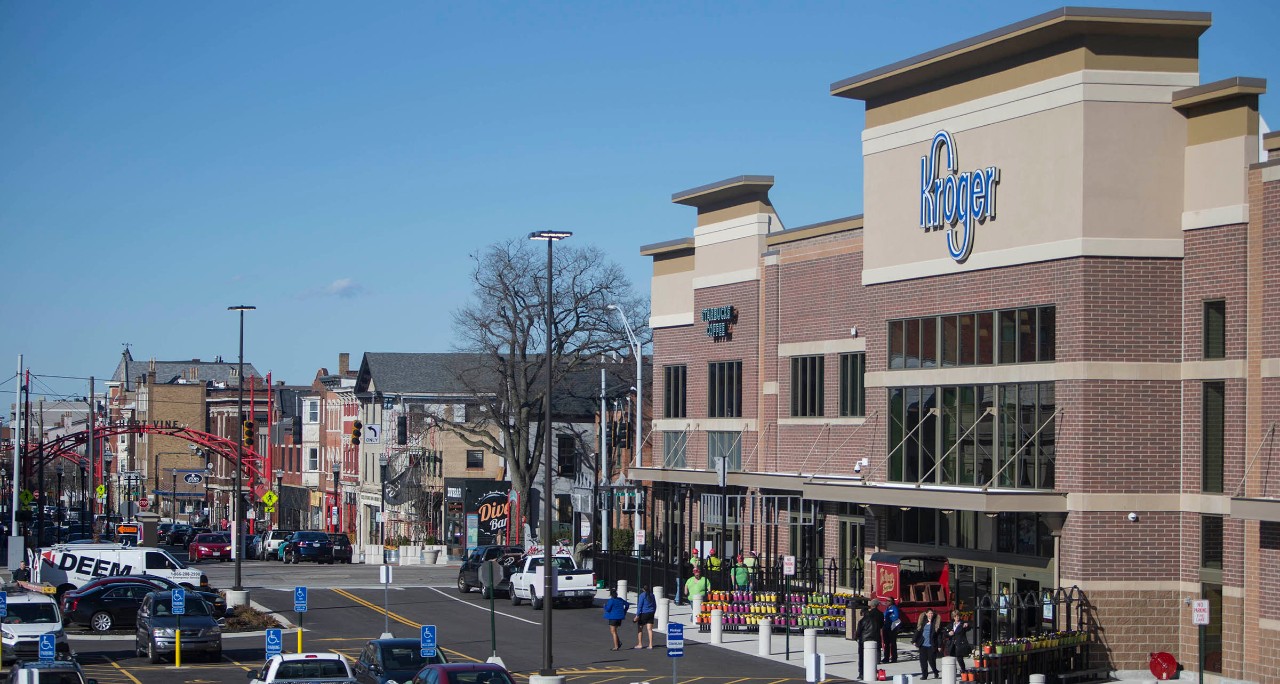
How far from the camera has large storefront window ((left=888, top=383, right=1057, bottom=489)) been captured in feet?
110

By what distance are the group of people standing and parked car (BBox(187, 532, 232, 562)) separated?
1848 inches

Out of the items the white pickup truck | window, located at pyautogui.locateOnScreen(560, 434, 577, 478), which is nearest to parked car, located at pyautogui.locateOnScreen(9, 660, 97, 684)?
the white pickup truck

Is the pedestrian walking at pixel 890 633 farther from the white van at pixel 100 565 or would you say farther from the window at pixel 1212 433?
the white van at pixel 100 565

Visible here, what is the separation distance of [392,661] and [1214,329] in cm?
1825

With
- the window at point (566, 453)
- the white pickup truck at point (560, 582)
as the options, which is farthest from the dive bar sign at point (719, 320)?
the window at point (566, 453)

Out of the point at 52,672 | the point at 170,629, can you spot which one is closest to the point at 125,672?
the point at 170,629

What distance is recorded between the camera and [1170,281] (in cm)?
3256

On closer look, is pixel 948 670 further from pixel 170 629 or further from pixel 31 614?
pixel 31 614

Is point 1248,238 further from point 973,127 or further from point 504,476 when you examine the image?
point 504,476

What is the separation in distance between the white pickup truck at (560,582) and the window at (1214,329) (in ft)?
70.1

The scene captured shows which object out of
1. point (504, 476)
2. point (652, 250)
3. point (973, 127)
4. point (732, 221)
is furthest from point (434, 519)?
point (973, 127)

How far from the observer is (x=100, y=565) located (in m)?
48.9

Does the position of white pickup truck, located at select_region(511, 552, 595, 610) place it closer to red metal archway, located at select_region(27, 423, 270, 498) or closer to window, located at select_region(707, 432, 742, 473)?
window, located at select_region(707, 432, 742, 473)

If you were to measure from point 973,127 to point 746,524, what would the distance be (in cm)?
1556
